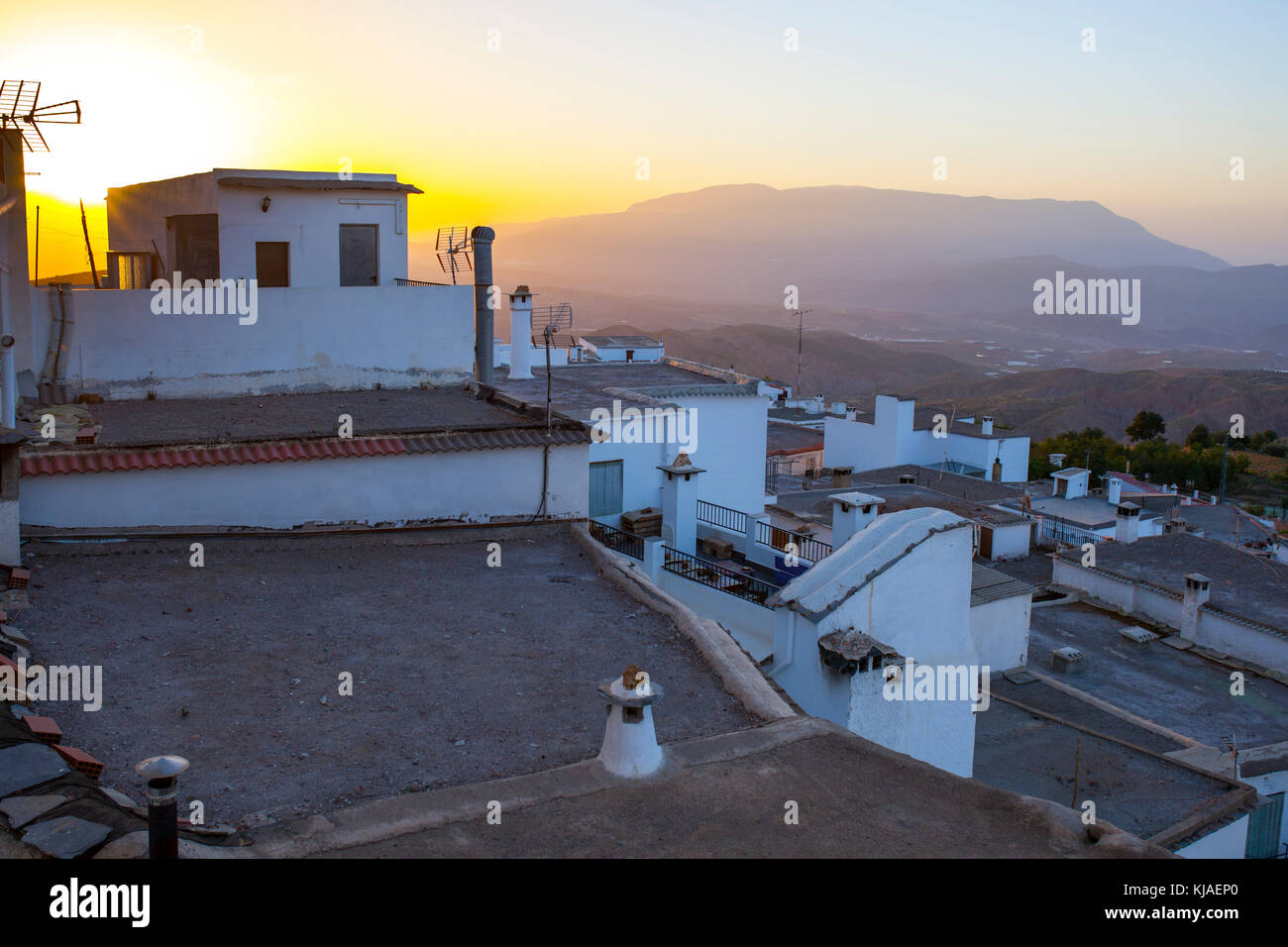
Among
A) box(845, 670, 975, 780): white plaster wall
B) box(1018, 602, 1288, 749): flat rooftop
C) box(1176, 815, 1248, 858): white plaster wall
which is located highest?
box(845, 670, 975, 780): white plaster wall

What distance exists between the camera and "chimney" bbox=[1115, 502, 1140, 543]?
32.4 metres

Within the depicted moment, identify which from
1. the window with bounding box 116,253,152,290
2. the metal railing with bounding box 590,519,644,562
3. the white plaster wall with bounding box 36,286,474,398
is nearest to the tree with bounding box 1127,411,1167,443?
the white plaster wall with bounding box 36,286,474,398

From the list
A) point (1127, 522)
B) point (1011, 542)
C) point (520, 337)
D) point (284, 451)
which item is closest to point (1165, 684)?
point (1011, 542)

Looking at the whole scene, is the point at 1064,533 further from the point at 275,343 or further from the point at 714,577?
the point at 275,343

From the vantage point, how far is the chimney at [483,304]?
808 inches

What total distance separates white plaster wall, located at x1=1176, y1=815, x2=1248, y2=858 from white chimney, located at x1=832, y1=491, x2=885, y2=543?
538 cm

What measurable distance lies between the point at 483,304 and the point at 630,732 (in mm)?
15855

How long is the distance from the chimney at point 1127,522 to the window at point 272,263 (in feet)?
83.6

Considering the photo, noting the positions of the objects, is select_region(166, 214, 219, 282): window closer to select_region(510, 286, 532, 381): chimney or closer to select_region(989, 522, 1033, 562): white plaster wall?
select_region(510, 286, 532, 381): chimney

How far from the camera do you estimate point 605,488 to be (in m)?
17.9

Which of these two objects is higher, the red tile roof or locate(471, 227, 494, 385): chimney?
locate(471, 227, 494, 385): chimney

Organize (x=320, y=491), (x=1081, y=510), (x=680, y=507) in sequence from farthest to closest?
(x=1081, y=510) < (x=680, y=507) < (x=320, y=491)

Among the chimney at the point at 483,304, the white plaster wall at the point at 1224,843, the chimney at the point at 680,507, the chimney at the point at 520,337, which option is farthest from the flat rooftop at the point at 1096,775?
the chimney at the point at 520,337
